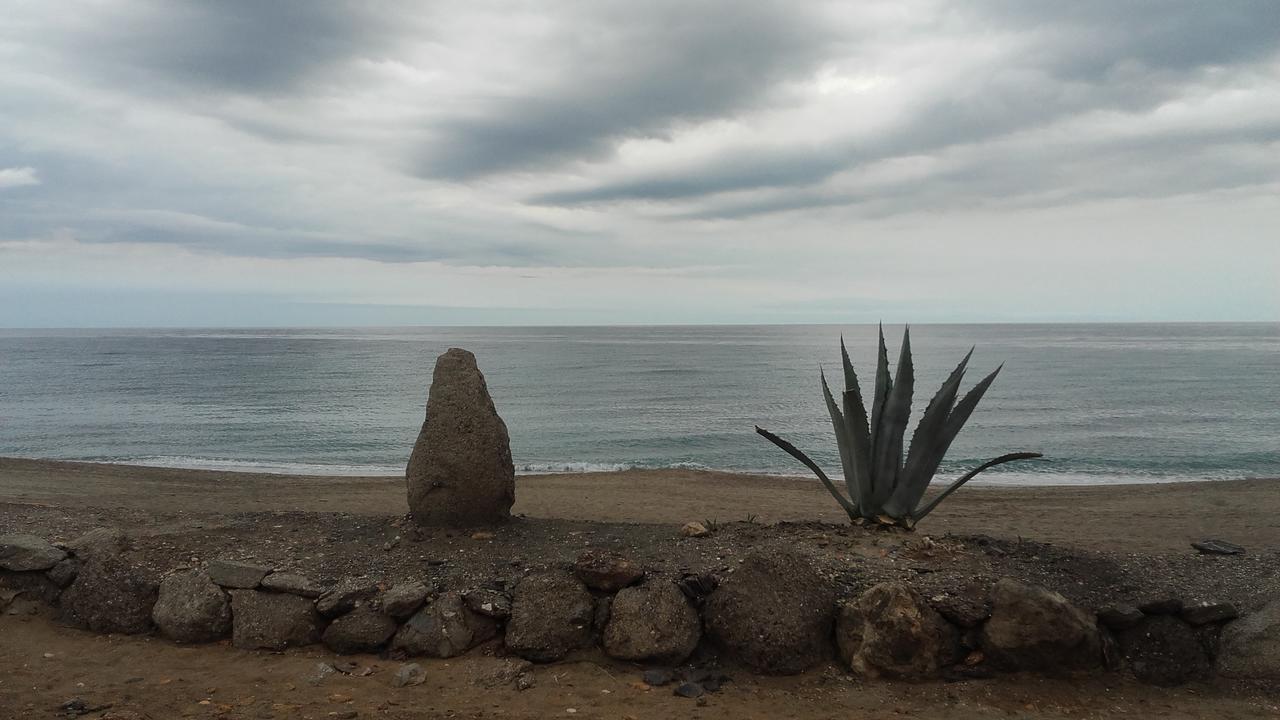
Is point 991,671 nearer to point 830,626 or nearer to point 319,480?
point 830,626

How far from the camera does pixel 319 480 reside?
1578 centimetres

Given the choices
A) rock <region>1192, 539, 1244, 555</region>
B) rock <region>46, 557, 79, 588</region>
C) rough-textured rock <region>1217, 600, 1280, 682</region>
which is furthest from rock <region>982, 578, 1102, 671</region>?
rock <region>46, 557, 79, 588</region>

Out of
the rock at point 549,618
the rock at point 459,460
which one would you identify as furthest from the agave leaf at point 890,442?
the rock at point 459,460

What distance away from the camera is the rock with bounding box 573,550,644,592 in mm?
5145

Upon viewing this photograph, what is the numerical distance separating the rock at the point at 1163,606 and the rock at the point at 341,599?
190 inches

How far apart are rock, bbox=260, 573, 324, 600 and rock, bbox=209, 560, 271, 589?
0.07 m

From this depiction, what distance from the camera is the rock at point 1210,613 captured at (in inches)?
181

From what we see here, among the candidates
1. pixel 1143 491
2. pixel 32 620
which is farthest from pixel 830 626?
pixel 1143 491

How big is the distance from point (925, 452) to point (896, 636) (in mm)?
1943

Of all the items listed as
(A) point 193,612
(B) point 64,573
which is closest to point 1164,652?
(A) point 193,612

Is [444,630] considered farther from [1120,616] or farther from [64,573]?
[1120,616]

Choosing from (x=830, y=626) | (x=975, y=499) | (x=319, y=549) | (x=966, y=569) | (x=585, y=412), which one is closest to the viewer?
(x=830, y=626)

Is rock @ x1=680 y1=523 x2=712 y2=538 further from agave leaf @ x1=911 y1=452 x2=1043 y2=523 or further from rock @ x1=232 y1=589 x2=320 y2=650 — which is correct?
rock @ x1=232 y1=589 x2=320 y2=650

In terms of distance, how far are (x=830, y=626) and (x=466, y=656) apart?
2.31 m
